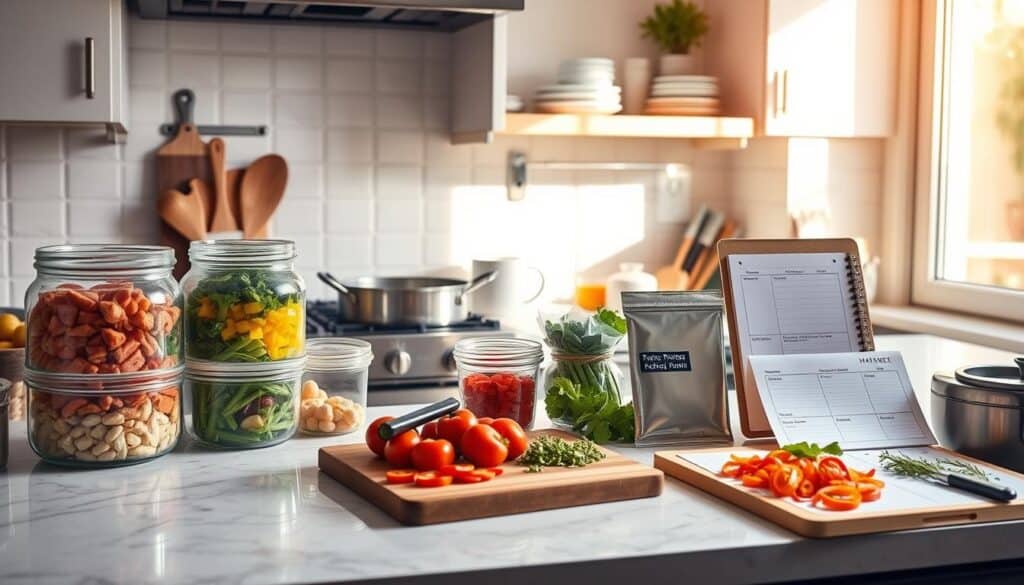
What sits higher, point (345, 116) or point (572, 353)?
point (345, 116)

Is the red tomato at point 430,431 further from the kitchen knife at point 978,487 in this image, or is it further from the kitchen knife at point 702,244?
the kitchen knife at point 702,244

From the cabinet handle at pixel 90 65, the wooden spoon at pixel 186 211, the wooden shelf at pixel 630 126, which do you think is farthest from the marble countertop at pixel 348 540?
the wooden shelf at pixel 630 126

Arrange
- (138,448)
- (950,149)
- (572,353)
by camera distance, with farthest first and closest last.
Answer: (950,149) → (572,353) → (138,448)

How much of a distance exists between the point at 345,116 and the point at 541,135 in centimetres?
62

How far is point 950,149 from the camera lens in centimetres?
372

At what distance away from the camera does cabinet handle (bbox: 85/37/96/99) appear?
117 inches

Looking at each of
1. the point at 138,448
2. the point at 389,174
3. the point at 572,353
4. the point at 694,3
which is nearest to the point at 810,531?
the point at 572,353

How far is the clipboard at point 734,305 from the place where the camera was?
6.31 ft

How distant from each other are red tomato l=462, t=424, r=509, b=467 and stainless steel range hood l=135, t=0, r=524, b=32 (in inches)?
65.9

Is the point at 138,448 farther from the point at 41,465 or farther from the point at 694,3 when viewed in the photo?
the point at 694,3

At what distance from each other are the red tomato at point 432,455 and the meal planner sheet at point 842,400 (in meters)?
0.52

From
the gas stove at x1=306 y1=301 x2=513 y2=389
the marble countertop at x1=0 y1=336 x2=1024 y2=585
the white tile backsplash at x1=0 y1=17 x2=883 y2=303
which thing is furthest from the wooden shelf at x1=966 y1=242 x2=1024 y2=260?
the marble countertop at x1=0 y1=336 x2=1024 y2=585

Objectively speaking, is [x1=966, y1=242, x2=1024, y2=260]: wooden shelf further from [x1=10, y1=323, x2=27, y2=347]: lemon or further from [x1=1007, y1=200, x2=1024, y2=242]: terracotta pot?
[x1=10, y1=323, x2=27, y2=347]: lemon

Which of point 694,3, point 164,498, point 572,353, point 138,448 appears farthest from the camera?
point 694,3
